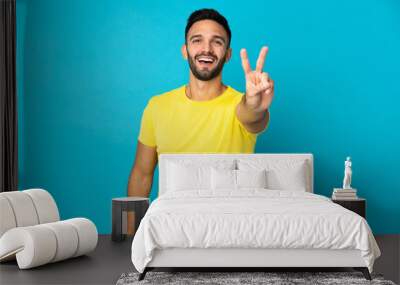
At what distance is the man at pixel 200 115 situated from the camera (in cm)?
657

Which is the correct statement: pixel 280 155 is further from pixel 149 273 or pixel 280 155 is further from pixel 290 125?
pixel 149 273

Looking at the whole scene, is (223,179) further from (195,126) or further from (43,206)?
(43,206)

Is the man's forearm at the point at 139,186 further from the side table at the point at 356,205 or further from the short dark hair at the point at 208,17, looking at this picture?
the side table at the point at 356,205

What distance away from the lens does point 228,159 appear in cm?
641

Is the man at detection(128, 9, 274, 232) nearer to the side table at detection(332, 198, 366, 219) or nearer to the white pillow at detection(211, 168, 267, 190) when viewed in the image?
the white pillow at detection(211, 168, 267, 190)

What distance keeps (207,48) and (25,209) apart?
2551 millimetres

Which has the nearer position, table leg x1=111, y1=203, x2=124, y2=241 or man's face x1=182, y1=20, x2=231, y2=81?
table leg x1=111, y1=203, x2=124, y2=241

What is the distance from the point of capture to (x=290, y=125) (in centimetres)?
679

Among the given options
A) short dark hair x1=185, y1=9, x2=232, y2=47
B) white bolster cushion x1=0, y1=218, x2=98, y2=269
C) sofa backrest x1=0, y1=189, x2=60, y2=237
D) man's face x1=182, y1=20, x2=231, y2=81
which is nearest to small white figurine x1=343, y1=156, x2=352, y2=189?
man's face x1=182, y1=20, x2=231, y2=81

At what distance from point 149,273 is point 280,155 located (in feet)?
7.55

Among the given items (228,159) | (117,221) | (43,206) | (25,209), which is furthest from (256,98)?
(25,209)

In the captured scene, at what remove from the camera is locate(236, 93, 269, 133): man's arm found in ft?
20.9

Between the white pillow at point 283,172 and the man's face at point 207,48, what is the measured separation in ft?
3.40

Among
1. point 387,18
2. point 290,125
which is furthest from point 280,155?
point 387,18
